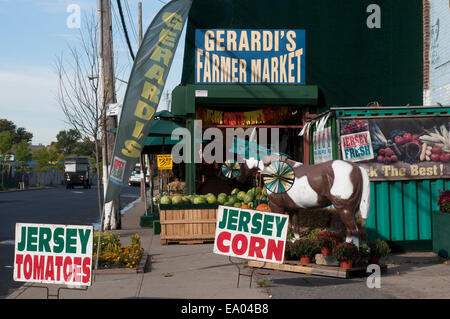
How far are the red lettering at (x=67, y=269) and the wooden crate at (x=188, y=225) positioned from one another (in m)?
6.53

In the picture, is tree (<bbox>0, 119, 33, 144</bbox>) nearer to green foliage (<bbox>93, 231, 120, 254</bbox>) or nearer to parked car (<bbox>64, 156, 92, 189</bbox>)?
parked car (<bbox>64, 156, 92, 189</bbox>)

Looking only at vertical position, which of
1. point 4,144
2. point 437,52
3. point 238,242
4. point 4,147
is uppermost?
point 437,52

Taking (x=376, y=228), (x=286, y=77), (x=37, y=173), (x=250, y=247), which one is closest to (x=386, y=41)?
(x=286, y=77)

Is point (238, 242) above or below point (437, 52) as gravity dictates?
below

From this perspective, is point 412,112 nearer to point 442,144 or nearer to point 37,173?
point 442,144

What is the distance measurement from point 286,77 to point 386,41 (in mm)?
3135

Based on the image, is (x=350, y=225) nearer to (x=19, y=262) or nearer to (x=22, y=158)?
(x=19, y=262)

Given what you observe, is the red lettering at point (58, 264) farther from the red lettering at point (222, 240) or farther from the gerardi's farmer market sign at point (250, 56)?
the gerardi's farmer market sign at point (250, 56)

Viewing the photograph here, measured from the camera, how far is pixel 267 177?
30.2 ft

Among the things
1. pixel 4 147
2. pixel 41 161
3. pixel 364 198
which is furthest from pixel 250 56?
pixel 41 161

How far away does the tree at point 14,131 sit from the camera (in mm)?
96875

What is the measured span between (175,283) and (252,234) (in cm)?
153

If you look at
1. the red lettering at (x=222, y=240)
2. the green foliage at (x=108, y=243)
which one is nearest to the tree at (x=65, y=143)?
the green foliage at (x=108, y=243)

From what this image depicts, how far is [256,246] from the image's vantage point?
7.80 m
